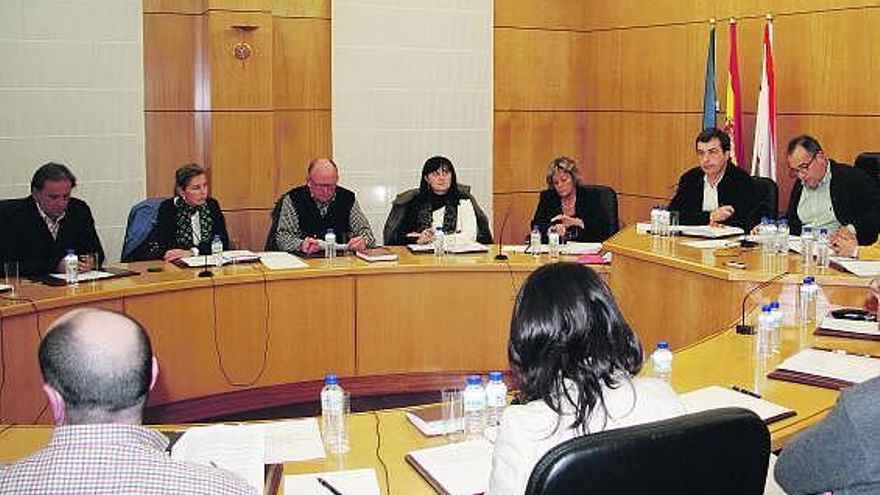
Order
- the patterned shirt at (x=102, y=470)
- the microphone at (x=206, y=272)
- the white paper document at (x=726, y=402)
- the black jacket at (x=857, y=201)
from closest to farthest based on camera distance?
the patterned shirt at (x=102, y=470)
the white paper document at (x=726, y=402)
the microphone at (x=206, y=272)
the black jacket at (x=857, y=201)

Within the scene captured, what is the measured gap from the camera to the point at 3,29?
260 inches

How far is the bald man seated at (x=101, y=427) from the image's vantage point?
1663 mm

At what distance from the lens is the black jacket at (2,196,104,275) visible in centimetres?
555

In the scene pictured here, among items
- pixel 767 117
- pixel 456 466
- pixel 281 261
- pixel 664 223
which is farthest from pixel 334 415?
pixel 767 117

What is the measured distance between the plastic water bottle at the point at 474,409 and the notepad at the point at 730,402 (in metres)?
0.56

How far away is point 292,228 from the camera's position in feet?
20.5

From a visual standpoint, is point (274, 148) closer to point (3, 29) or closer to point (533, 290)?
point (3, 29)

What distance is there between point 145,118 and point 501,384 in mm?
5182

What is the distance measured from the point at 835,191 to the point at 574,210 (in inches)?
60.6

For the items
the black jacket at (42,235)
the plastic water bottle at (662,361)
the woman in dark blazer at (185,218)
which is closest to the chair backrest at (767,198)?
the plastic water bottle at (662,361)

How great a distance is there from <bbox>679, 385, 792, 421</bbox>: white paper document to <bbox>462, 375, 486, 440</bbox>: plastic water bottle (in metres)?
0.58

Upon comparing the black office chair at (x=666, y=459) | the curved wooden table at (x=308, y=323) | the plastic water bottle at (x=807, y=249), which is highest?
the plastic water bottle at (x=807, y=249)

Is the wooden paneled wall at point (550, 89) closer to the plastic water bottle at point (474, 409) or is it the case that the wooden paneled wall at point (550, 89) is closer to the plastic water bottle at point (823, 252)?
the plastic water bottle at point (823, 252)

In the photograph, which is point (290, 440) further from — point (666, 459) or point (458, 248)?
point (458, 248)
